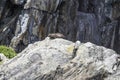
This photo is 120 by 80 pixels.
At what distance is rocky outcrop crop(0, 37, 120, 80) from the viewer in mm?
11370

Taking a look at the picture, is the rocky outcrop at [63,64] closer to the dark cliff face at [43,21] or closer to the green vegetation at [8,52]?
the green vegetation at [8,52]

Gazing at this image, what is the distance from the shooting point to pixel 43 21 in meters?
41.5

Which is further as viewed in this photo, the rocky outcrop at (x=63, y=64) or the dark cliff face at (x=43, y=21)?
the dark cliff face at (x=43, y=21)

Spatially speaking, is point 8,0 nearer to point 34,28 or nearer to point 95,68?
point 34,28

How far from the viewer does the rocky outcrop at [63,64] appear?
37.3ft

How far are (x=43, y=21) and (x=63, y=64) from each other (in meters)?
29.9

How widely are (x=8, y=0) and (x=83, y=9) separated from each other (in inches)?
463

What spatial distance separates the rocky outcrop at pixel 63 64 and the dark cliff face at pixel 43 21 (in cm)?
2798

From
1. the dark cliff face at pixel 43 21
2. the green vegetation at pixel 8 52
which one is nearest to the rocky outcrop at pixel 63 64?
the green vegetation at pixel 8 52

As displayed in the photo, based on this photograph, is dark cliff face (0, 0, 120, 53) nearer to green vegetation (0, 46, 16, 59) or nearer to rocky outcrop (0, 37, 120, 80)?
green vegetation (0, 46, 16, 59)

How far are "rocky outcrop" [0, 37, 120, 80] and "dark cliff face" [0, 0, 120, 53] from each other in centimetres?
2798

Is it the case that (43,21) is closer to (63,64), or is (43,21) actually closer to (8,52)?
(8,52)

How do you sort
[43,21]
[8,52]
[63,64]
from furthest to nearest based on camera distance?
[43,21] → [8,52] → [63,64]

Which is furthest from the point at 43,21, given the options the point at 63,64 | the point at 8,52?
the point at 63,64
